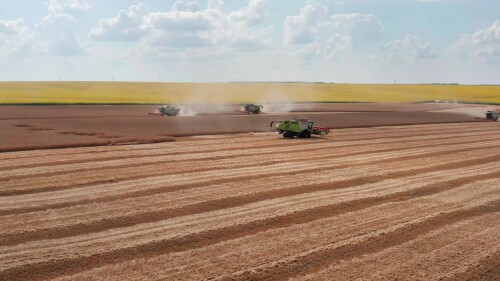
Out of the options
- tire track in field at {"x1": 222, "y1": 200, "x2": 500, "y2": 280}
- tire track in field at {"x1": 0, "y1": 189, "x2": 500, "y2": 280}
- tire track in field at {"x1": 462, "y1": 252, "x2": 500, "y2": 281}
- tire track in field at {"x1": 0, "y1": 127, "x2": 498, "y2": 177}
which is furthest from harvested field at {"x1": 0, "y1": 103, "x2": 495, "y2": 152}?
tire track in field at {"x1": 462, "y1": 252, "x2": 500, "y2": 281}

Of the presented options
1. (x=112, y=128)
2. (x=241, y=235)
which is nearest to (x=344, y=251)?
(x=241, y=235)

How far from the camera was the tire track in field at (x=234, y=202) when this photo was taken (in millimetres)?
18391

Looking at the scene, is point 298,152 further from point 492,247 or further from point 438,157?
point 492,247

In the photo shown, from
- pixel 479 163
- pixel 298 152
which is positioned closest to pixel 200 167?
pixel 298 152

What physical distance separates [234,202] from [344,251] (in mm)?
7263

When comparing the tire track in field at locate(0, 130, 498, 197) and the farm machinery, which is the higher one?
the farm machinery

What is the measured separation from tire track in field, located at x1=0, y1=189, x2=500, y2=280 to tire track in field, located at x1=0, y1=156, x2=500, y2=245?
2634mm

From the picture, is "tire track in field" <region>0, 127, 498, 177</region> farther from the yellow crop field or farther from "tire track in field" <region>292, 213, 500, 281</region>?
the yellow crop field

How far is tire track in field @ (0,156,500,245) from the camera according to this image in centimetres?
1839

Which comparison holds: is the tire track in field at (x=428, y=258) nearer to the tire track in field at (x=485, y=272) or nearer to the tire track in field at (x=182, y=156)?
the tire track in field at (x=485, y=272)

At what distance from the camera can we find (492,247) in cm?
1797

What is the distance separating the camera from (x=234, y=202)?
2308 cm

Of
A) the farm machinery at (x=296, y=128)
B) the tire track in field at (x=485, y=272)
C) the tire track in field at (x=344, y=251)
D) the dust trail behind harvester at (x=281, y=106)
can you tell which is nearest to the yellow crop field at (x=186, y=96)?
the dust trail behind harvester at (x=281, y=106)

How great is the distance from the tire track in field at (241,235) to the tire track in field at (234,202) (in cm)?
263
